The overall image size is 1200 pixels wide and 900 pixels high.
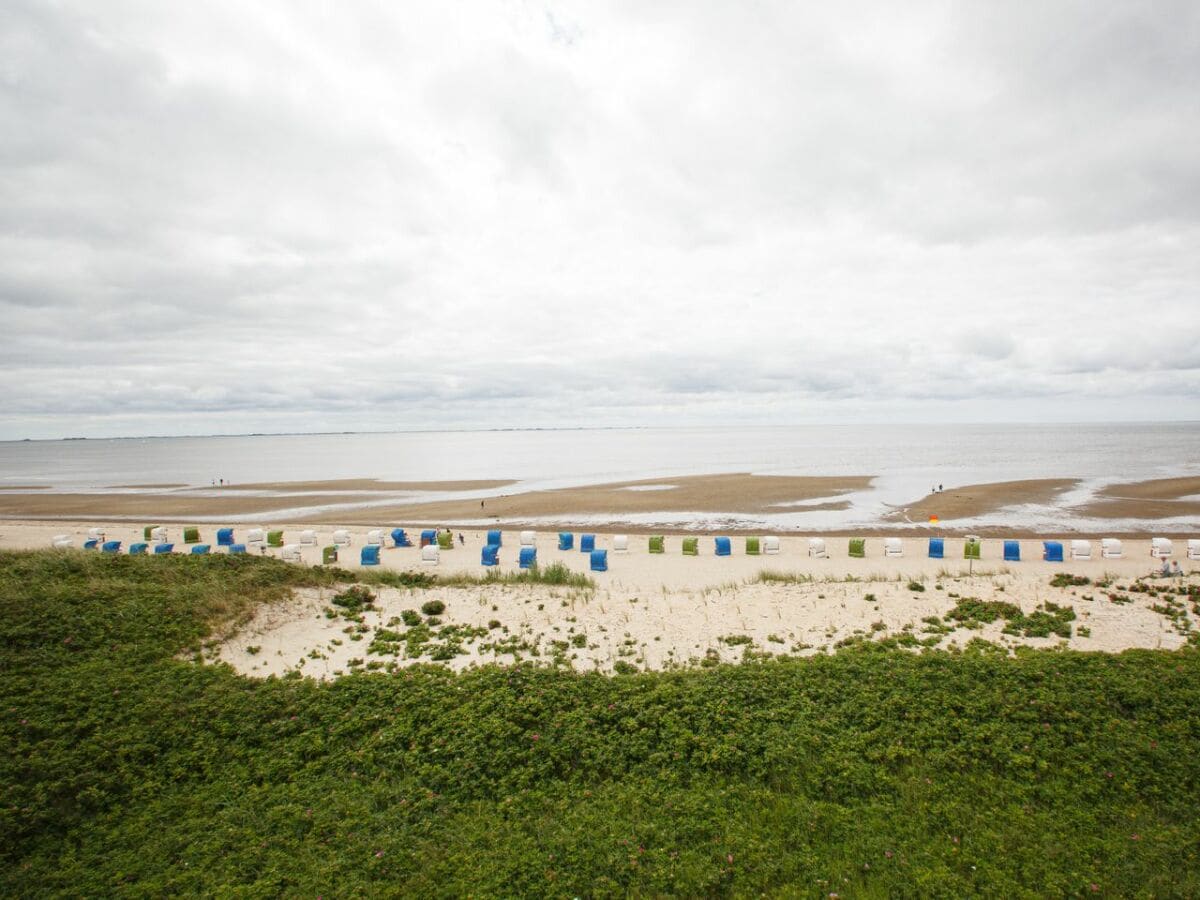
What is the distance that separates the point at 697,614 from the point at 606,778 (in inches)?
344

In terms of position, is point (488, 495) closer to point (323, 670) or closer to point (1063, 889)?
point (323, 670)

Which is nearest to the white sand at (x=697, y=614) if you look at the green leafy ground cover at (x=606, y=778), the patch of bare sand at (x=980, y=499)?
the green leafy ground cover at (x=606, y=778)

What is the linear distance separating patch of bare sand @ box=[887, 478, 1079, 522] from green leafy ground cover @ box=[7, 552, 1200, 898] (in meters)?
30.6

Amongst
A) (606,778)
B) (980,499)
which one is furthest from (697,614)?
(980,499)

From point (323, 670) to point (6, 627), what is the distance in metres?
6.95

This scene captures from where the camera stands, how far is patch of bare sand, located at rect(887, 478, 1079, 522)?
41.2 m

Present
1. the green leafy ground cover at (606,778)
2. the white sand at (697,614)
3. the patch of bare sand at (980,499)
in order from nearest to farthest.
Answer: the green leafy ground cover at (606,778)
the white sand at (697,614)
the patch of bare sand at (980,499)

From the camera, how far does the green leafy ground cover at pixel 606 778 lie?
7.59m

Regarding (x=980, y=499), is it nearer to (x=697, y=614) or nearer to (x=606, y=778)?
(x=697, y=614)

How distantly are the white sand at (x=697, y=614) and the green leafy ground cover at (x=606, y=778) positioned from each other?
1.84 meters

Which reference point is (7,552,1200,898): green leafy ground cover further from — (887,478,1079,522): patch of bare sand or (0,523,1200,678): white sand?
(887,478,1079,522): patch of bare sand

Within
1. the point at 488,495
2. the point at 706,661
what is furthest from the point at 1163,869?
the point at 488,495

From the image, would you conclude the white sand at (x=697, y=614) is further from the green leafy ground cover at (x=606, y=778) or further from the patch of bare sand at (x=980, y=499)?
the patch of bare sand at (x=980, y=499)

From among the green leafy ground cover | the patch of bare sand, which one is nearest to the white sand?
the green leafy ground cover
